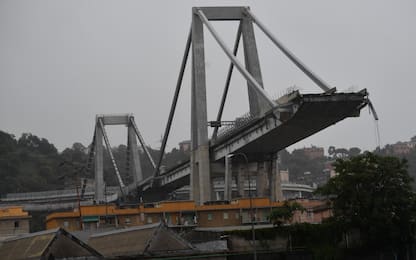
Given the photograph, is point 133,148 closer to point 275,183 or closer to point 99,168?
point 99,168

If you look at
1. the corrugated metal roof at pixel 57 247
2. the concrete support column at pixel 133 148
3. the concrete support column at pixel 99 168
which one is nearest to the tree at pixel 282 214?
the corrugated metal roof at pixel 57 247

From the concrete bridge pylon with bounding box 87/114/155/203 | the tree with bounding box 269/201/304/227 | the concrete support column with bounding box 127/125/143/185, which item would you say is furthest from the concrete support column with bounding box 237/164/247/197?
the concrete support column with bounding box 127/125/143/185

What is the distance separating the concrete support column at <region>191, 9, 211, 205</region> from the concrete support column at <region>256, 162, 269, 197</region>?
6771mm

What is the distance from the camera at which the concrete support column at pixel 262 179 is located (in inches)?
3706

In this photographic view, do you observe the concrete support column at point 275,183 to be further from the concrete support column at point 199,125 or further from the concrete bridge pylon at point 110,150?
the concrete bridge pylon at point 110,150

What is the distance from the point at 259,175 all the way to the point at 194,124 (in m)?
11.7

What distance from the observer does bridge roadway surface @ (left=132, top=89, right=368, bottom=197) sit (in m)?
69.4

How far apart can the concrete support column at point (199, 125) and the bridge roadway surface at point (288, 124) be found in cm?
193

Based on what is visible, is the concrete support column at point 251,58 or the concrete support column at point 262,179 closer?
the concrete support column at point 251,58

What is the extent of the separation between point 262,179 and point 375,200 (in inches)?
1469

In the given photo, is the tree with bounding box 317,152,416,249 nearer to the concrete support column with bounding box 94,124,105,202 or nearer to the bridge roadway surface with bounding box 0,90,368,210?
the bridge roadway surface with bounding box 0,90,368,210

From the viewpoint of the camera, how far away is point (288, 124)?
74.9m

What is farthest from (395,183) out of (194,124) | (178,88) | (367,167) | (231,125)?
(178,88)

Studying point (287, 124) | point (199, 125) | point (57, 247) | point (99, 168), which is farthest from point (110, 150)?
point (57, 247)
